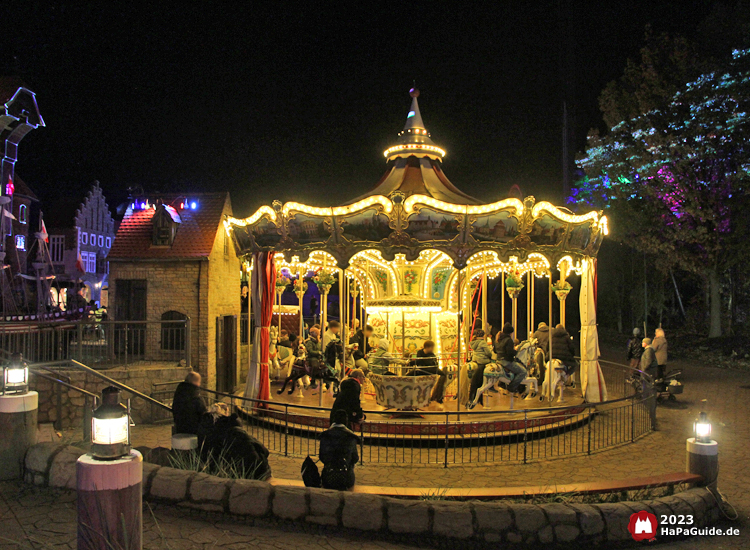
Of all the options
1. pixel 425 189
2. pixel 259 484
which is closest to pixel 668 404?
pixel 425 189

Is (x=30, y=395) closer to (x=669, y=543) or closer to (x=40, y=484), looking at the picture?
(x=40, y=484)

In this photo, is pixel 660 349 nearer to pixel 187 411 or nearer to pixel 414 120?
pixel 414 120

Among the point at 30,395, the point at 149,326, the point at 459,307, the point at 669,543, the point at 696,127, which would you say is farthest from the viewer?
the point at 696,127

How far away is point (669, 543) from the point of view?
5734 millimetres

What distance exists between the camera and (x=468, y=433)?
9.34m

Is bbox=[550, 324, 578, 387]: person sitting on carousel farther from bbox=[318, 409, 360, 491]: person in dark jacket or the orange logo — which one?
bbox=[318, 409, 360, 491]: person in dark jacket

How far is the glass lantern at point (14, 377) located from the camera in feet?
23.7

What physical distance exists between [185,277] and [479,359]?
23.9 feet

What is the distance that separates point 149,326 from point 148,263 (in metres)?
1.55

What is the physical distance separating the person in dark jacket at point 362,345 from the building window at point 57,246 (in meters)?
31.2

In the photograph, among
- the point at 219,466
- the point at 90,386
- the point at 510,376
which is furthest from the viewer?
the point at 510,376

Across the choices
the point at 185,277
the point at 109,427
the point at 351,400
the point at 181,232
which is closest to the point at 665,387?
the point at 351,400

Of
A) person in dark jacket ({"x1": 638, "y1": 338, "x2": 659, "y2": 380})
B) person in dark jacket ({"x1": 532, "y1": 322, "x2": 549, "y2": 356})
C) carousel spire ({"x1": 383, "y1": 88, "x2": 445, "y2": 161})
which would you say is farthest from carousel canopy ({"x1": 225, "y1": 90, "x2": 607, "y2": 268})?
person in dark jacket ({"x1": 638, "y1": 338, "x2": 659, "y2": 380})

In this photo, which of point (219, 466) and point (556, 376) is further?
point (556, 376)
